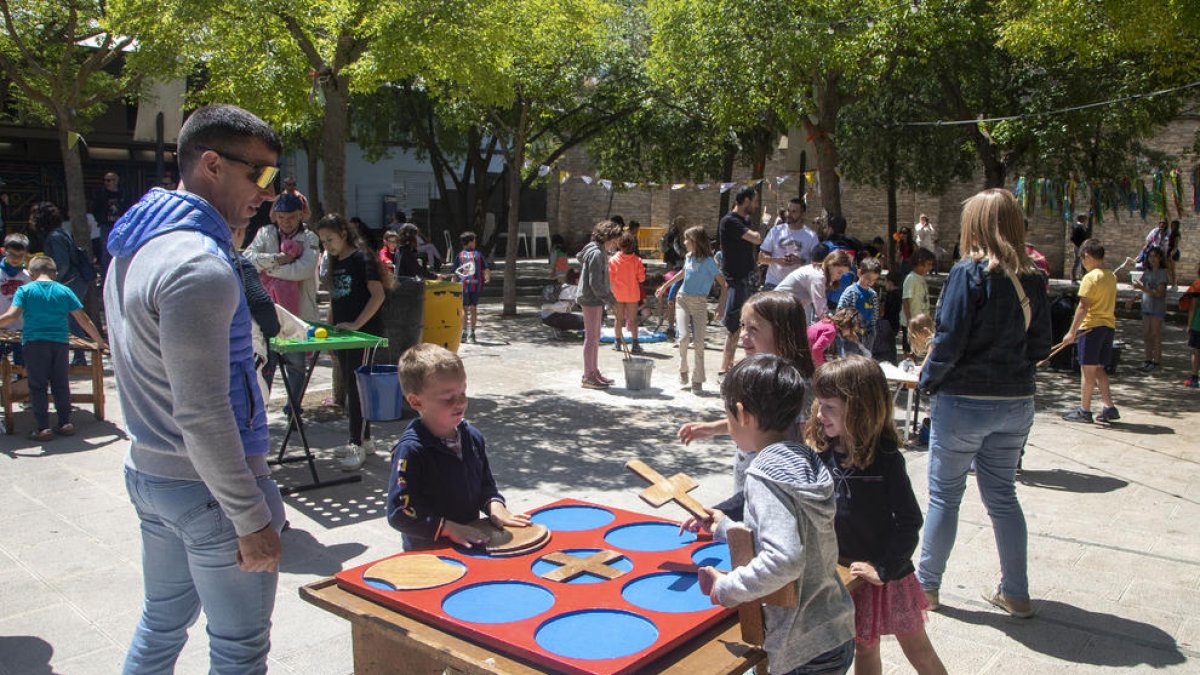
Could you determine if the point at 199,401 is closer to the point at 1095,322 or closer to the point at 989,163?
the point at 1095,322

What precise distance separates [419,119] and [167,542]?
65.5ft

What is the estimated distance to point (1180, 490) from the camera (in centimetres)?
631

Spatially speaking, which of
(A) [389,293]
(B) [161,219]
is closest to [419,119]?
(A) [389,293]

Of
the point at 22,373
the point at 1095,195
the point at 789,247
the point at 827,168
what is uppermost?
the point at 827,168

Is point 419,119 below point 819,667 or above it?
above

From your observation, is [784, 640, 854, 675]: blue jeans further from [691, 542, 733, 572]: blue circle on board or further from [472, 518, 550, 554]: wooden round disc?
[472, 518, 550, 554]: wooden round disc

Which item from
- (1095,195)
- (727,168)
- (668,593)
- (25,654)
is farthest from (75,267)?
(727,168)

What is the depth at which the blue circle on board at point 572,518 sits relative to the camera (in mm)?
3020

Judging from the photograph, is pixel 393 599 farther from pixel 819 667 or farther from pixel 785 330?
pixel 785 330

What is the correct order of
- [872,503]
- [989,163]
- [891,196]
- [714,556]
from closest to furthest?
1. [714,556]
2. [872,503]
3. [989,163]
4. [891,196]

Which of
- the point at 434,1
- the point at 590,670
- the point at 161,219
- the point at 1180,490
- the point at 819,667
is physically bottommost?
the point at 1180,490

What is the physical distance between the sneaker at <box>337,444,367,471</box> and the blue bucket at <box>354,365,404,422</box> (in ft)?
1.92

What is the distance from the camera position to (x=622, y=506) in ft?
18.7

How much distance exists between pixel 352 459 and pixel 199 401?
4281 millimetres
